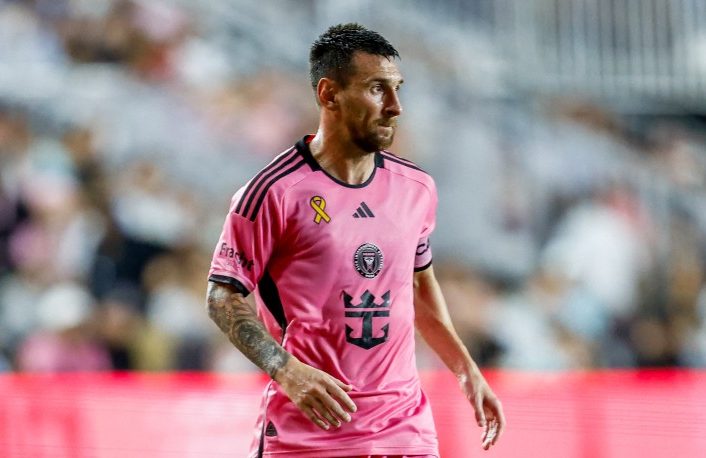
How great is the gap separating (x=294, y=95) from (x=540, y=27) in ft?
6.50

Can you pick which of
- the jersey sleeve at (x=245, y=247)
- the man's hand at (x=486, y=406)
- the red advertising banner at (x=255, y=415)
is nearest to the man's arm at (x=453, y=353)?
the man's hand at (x=486, y=406)

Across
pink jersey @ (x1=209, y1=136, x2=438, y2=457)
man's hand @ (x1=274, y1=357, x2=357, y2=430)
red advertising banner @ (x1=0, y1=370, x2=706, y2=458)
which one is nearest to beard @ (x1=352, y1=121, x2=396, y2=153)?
pink jersey @ (x1=209, y1=136, x2=438, y2=457)

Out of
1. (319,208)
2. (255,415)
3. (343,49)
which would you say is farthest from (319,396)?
(255,415)

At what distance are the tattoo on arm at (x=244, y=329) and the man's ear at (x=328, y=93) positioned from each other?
0.57 metres

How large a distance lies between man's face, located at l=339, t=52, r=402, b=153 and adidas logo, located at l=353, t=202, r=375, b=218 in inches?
5.8

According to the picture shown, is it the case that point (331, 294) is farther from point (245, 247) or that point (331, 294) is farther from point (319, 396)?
point (319, 396)

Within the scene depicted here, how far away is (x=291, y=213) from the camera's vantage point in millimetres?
2529

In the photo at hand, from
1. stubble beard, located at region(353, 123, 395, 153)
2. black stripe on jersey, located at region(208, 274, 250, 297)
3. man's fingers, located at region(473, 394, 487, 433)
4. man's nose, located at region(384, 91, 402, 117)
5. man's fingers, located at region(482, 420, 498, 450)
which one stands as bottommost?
man's fingers, located at region(482, 420, 498, 450)

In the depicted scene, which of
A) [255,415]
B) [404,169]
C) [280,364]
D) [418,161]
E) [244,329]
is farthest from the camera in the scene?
[418,161]

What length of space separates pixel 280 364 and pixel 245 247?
1.12ft

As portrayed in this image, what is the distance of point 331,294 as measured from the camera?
2504 millimetres

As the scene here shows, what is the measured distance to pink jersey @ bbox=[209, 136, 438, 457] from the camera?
246 centimetres

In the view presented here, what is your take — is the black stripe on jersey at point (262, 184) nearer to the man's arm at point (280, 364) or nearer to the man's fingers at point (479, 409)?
the man's arm at point (280, 364)

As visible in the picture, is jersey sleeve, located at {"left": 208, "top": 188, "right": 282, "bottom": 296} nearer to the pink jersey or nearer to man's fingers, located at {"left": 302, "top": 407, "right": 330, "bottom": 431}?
the pink jersey
